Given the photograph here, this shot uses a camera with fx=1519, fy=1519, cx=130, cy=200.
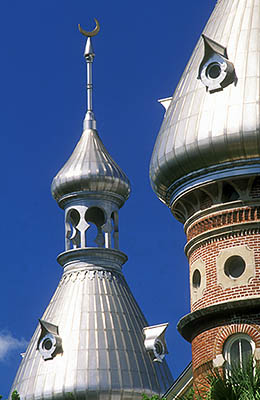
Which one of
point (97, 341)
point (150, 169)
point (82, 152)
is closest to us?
point (150, 169)

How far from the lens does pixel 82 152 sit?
61.1 m

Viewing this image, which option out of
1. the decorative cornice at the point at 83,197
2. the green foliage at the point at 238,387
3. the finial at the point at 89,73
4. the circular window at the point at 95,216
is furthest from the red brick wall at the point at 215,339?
the finial at the point at 89,73

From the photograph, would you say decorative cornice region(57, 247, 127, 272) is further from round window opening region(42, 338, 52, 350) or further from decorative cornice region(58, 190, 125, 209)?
round window opening region(42, 338, 52, 350)

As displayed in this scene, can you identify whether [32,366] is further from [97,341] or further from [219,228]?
[219,228]

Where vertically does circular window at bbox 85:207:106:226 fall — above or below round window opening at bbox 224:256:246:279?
above

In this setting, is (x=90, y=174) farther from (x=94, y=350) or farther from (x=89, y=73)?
(x=94, y=350)

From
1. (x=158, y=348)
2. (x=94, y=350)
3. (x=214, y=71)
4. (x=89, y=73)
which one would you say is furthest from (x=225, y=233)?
(x=89, y=73)

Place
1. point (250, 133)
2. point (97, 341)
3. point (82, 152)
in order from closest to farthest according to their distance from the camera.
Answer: point (250, 133) < point (97, 341) < point (82, 152)

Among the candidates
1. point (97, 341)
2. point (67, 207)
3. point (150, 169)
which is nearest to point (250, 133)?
point (150, 169)

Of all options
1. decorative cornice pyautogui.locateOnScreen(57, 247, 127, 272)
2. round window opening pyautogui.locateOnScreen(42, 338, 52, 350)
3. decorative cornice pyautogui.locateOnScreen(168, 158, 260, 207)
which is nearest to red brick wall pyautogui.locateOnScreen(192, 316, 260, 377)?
decorative cornice pyautogui.locateOnScreen(168, 158, 260, 207)

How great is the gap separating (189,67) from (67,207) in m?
19.3

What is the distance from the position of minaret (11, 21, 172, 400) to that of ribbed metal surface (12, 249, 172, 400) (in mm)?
37

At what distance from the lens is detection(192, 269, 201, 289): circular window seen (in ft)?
134

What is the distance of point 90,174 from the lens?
60.1m
